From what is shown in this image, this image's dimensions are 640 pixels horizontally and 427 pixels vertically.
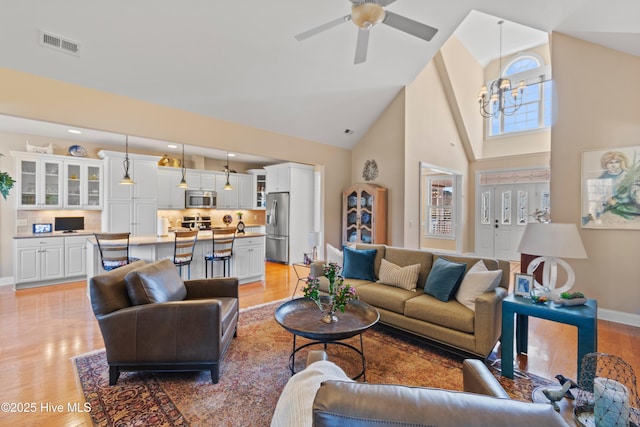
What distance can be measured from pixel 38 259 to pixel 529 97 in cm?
1100

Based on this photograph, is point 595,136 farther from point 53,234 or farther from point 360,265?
point 53,234

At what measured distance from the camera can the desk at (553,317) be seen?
212 cm

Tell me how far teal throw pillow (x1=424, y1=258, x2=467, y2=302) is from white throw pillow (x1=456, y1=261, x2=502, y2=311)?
74 millimetres

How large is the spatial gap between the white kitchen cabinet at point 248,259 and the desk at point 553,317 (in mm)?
4103

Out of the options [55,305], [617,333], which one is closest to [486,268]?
[617,333]

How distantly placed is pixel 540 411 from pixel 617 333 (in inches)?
156

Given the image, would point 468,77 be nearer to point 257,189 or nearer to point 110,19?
Answer: point 257,189

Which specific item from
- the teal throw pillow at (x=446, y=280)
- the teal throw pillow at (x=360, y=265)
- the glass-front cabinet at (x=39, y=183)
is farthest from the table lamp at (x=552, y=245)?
the glass-front cabinet at (x=39, y=183)

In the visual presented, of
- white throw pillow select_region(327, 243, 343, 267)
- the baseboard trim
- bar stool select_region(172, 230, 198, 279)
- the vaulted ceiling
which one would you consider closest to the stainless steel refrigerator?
the vaulted ceiling

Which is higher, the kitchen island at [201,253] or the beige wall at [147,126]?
the beige wall at [147,126]

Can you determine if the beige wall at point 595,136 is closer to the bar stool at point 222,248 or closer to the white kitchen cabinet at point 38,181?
the bar stool at point 222,248

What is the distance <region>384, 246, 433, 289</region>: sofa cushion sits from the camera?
11.3 feet

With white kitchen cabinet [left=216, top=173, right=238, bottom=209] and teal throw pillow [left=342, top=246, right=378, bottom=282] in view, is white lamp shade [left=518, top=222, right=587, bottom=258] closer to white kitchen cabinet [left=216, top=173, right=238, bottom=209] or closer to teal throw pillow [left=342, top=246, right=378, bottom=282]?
teal throw pillow [left=342, top=246, right=378, bottom=282]

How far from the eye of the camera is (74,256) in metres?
5.61
